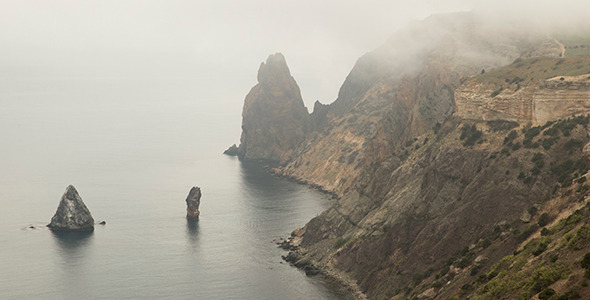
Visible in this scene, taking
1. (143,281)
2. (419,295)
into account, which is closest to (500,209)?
(419,295)

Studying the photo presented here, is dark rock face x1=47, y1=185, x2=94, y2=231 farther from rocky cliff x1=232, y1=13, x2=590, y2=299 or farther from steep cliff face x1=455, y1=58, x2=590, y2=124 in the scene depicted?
steep cliff face x1=455, y1=58, x2=590, y2=124

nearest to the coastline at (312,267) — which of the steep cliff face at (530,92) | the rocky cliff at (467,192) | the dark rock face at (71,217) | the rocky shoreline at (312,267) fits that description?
the rocky shoreline at (312,267)

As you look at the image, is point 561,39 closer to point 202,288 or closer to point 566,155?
point 566,155

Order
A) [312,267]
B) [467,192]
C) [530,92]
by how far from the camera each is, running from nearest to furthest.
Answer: [467,192] < [530,92] < [312,267]

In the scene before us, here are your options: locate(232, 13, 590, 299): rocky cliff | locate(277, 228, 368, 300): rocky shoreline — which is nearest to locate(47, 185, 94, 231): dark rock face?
locate(277, 228, 368, 300): rocky shoreline

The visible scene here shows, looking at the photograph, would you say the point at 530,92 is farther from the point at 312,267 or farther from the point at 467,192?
the point at 312,267

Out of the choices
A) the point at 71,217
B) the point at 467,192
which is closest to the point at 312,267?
the point at 467,192
